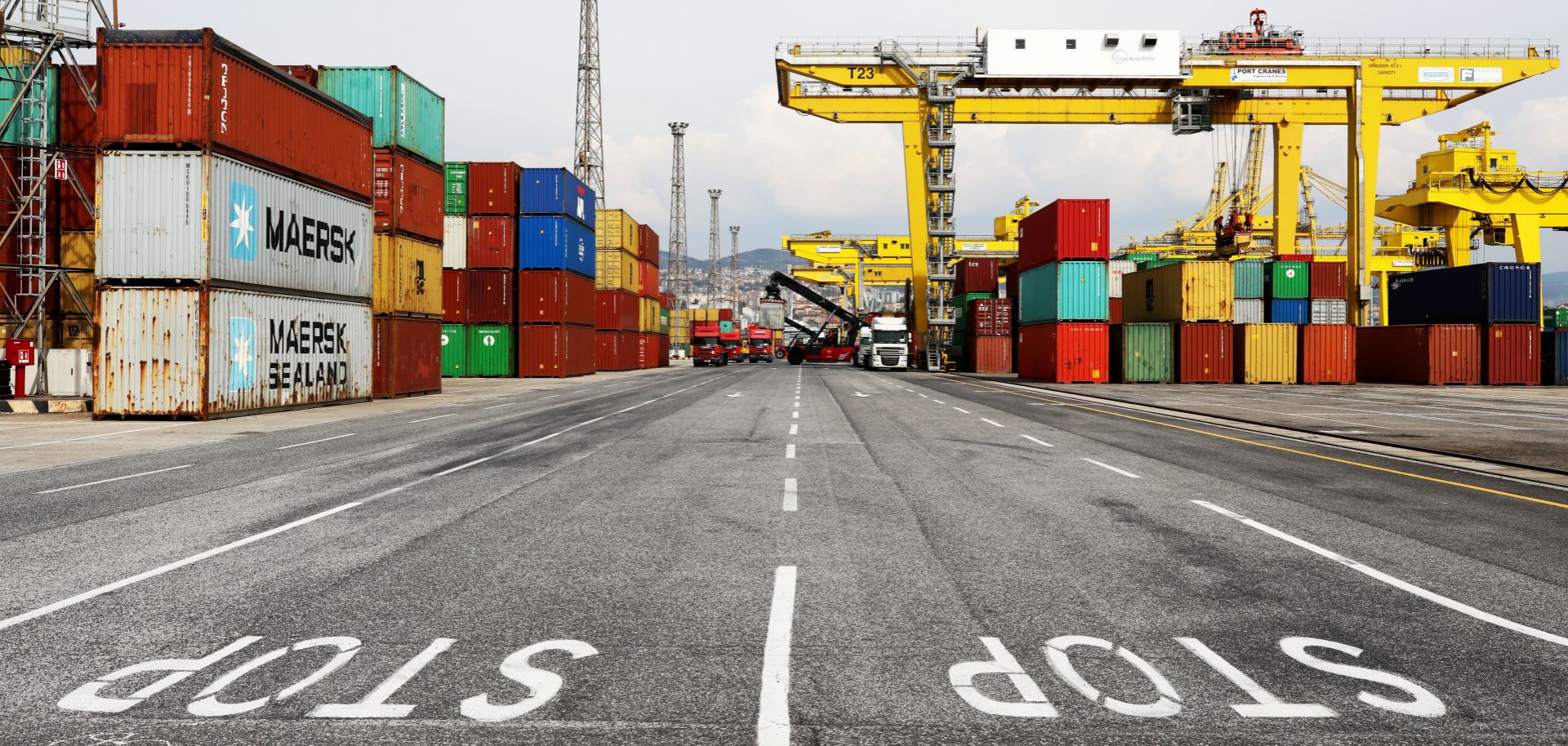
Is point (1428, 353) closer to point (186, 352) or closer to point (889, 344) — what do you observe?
point (889, 344)

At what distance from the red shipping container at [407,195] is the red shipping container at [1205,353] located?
30.7 m

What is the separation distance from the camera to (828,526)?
26.5 feet

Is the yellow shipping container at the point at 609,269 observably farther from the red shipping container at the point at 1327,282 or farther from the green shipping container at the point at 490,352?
the red shipping container at the point at 1327,282

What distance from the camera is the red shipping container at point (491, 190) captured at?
152 feet

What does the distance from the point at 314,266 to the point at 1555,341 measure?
5010 centimetres

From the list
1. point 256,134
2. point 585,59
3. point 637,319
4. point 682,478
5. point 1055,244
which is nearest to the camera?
point 682,478

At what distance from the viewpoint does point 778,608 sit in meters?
5.43

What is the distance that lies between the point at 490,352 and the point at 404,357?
17.1m

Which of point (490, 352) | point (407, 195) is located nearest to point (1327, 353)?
point (407, 195)

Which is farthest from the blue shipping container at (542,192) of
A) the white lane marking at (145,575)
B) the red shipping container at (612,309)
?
the white lane marking at (145,575)

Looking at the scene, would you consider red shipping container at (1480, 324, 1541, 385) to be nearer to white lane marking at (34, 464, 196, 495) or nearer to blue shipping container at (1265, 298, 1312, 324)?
blue shipping container at (1265, 298, 1312, 324)

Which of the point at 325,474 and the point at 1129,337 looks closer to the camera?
the point at 325,474

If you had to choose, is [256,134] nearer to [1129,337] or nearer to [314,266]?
[314,266]

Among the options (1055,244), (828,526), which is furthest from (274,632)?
(1055,244)
